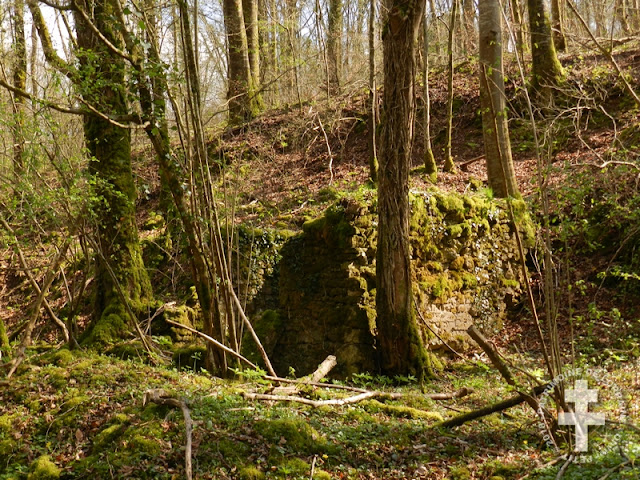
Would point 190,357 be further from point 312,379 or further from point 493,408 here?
point 493,408

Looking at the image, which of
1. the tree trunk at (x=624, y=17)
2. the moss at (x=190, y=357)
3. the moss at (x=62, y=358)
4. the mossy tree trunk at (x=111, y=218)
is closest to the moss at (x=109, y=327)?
the mossy tree trunk at (x=111, y=218)

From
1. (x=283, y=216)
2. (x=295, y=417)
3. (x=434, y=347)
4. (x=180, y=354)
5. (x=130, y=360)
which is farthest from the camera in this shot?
(x=283, y=216)

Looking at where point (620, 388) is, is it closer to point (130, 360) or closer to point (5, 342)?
point (130, 360)

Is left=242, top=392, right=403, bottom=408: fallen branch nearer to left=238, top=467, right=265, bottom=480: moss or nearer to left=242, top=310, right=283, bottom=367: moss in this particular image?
left=238, top=467, right=265, bottom=480: moss

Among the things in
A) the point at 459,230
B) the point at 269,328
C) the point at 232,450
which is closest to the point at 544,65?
the point at 459,230

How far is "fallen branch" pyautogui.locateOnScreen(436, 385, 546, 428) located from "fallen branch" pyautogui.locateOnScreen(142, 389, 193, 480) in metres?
2.23

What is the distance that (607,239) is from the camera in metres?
9.80

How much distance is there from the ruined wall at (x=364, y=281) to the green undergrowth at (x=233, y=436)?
251 cm

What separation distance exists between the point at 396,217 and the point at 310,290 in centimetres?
238

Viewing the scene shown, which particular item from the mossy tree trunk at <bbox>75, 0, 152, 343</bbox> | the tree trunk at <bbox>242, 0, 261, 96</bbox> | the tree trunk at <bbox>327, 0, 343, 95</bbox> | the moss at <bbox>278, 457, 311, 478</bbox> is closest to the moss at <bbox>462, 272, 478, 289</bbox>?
the mossy tree trunk at <bbox>75, 0, 152, 343</bbox>

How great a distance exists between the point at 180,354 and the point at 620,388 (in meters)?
5.10

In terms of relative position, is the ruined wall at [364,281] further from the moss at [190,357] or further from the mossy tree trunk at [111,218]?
the mossy tree trunk at [111,218]

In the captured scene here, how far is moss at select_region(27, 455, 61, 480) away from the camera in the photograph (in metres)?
3.70

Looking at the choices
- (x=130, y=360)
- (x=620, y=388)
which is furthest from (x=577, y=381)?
(x=130, y=360)
